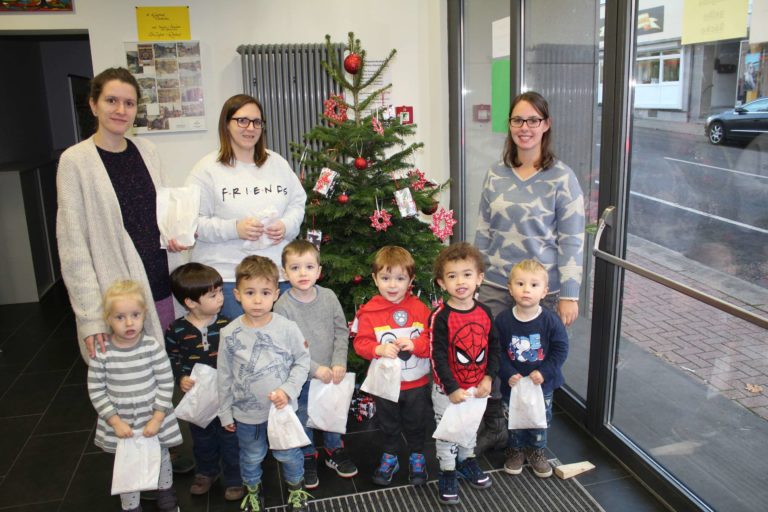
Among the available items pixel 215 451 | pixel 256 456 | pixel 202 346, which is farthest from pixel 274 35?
pixel 256 456

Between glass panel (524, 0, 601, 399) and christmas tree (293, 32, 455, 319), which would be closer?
christmas tree (293, 32, 455, 319)

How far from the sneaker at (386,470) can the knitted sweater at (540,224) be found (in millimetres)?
844

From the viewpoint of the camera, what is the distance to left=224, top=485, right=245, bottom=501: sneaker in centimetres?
250

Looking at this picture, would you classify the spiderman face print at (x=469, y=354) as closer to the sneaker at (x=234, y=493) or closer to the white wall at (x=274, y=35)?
the sneaker at (x=234, y=493)

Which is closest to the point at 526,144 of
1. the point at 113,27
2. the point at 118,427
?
the point at 118,427

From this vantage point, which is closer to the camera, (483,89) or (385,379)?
(385,379)

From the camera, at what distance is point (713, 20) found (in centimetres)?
200

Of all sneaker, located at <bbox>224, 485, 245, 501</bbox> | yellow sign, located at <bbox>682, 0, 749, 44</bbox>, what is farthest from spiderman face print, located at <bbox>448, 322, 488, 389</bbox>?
yellow sign, located at <bbox>682, 0, 749, 44</bbox>

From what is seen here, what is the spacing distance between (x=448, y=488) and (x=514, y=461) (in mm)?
354

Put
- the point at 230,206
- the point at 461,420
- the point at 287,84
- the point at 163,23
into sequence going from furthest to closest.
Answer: the point at 287,84 → the point at 163,23 → the point at 230,206 → the point at 461,420

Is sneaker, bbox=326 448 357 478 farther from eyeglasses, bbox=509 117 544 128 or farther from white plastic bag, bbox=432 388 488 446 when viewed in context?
eyeglasses, bbox=509 117 544 128

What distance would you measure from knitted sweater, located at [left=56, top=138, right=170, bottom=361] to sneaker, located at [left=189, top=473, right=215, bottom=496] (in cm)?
69

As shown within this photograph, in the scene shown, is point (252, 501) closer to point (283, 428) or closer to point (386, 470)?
point (283, 428)

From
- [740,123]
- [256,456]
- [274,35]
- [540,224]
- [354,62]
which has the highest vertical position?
[274,35]
